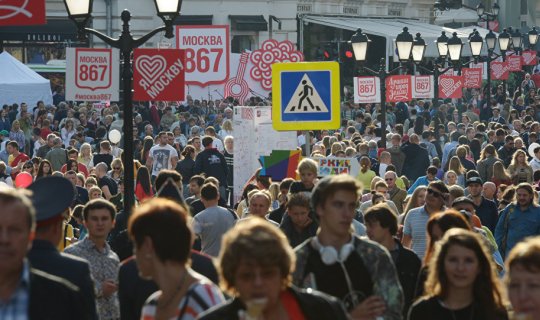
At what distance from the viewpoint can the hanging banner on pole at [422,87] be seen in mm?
29859

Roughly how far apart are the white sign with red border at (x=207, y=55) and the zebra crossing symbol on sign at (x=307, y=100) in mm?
14053

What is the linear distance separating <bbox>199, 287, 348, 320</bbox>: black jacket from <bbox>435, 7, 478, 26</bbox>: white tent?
70.7m

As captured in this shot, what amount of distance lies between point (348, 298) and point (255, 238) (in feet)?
4.93

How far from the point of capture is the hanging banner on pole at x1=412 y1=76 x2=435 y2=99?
29.9 m

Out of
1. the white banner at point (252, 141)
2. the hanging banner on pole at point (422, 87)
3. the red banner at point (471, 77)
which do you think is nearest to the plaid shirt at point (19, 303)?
the white banner at point (252, 141)

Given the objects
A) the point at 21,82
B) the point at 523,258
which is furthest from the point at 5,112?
the point at 523,258

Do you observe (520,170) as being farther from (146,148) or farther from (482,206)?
(146,148)

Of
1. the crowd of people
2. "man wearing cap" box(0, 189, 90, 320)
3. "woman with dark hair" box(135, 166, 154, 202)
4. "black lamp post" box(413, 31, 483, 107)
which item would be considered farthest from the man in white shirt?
"man wearing cap" box(0, 189, 90, 320)

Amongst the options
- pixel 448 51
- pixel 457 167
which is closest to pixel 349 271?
pixel 457 167

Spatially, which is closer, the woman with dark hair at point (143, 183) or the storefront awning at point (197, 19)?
the woman with dark hair at point (143, 183)

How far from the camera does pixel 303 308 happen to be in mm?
5109

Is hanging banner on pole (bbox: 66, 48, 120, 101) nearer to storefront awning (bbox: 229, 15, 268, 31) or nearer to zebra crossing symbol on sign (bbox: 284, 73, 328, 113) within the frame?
zebra crossing symbol on sign (bbox: 284, 73, 328, 113)

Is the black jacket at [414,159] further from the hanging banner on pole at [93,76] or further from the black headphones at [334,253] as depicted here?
the black headphones at [334,253]

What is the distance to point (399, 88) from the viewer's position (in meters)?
29.7
